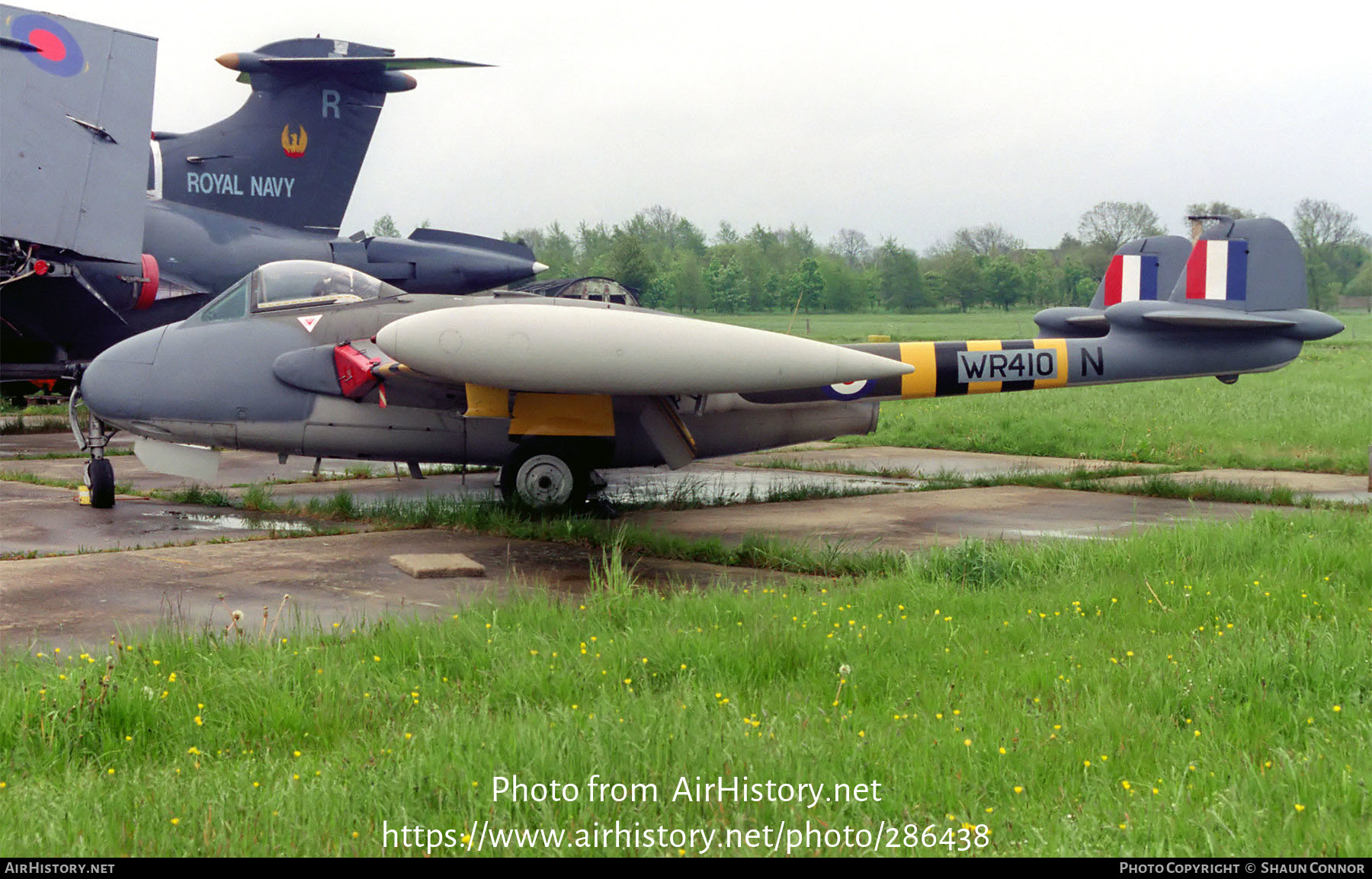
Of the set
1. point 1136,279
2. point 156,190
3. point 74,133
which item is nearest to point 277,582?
point 1136,279

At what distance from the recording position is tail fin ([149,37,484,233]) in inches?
717

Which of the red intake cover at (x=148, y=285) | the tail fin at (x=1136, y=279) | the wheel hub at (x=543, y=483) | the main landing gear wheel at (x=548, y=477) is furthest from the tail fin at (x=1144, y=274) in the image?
the red intake cover at (x=148, y=285)

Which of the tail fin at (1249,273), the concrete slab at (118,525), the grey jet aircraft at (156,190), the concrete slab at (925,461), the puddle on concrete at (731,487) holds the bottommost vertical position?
the concrete slab at (118,525)

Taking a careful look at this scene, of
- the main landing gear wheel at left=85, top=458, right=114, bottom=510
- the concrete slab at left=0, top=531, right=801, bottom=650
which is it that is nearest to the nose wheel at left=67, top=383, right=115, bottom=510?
the main landing gear wheel at left=85, top=458, right=114, bottom=510

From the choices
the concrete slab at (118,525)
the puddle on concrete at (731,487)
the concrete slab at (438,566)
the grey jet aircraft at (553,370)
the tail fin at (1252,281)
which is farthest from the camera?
the tail fin at (1252,281)

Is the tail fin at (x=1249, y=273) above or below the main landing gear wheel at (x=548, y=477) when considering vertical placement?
above

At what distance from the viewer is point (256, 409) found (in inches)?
385

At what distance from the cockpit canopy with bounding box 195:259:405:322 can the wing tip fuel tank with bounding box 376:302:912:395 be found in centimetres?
215

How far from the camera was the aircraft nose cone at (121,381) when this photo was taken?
988cm

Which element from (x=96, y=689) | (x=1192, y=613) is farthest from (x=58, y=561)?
(x=1192, y=613)

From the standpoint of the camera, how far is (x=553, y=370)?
8172 mm

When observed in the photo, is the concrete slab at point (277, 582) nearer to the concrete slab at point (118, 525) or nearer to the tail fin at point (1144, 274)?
the concrete slab at point (118, 525)

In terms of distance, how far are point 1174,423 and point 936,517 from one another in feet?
32.9

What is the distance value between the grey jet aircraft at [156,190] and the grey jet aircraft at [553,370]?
5.18 m
